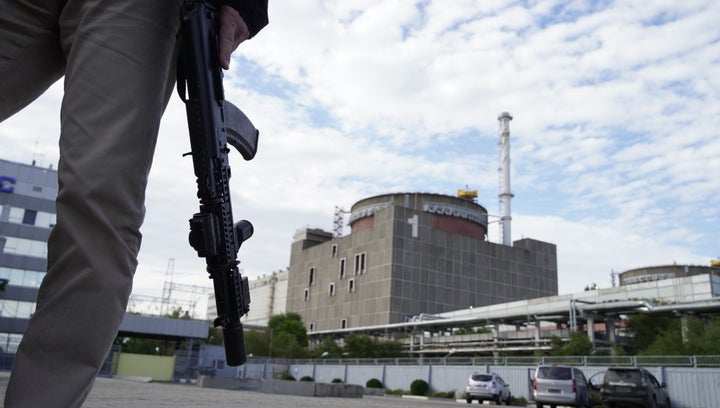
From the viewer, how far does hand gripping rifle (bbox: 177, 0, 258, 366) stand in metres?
1.64

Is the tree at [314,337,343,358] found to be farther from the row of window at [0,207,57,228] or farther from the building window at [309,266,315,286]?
the row of window at [0,207,57,228]

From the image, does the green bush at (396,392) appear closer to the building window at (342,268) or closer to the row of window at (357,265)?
the row of window at (357,265)

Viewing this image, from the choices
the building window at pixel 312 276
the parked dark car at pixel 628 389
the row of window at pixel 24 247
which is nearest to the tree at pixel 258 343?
the building window at pixel 312 276

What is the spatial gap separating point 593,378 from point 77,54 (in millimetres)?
25164

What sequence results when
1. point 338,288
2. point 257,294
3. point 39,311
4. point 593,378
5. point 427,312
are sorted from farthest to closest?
point 257,294
point 338,288
point 427,312
point 593,378
point 39,311

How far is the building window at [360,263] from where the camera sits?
2434 inches

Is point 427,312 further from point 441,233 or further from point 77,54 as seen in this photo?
point 77,54

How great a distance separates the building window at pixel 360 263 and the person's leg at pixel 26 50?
60.3 m

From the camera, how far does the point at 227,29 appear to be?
5.87 feet

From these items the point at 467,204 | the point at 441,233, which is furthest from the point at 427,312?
the point at 467,204

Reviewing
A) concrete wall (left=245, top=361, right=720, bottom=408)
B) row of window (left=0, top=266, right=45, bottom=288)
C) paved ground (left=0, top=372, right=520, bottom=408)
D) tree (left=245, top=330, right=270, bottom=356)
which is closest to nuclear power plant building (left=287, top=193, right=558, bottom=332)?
tree (left=245, top=330, right=270, bottom=356)

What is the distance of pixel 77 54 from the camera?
142cm

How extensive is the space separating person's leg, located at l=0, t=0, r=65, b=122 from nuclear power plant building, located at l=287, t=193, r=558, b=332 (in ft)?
179

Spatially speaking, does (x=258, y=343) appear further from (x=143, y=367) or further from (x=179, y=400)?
(x=179, y=400)
